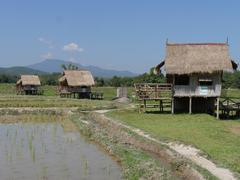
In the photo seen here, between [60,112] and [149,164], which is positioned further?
[60,112]

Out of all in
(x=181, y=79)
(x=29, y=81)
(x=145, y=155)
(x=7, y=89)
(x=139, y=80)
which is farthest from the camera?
(x=7, y=89)

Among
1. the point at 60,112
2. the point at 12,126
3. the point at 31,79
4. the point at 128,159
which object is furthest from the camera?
the point at 31,79

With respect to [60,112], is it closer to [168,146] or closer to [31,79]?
[168,146]

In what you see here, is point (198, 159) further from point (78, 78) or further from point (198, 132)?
point (78, 78)

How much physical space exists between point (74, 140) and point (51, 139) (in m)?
1.15

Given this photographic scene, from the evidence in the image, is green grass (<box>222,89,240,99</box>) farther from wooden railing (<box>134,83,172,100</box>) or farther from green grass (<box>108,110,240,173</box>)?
green grass (<box>108,110,240,173</box>)

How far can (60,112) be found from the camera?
35.4m

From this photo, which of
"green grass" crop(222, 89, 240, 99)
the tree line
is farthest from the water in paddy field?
the tree line

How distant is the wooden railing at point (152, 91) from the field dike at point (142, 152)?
5.30m

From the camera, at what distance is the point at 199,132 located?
71.9 ft

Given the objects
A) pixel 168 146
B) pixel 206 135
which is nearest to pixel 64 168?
pixel 168 146

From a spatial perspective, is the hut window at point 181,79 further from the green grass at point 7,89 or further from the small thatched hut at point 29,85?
the green grass at point 7,89

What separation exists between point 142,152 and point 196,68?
49.0 feet

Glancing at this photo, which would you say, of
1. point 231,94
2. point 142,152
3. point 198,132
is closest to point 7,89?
point 231,94
